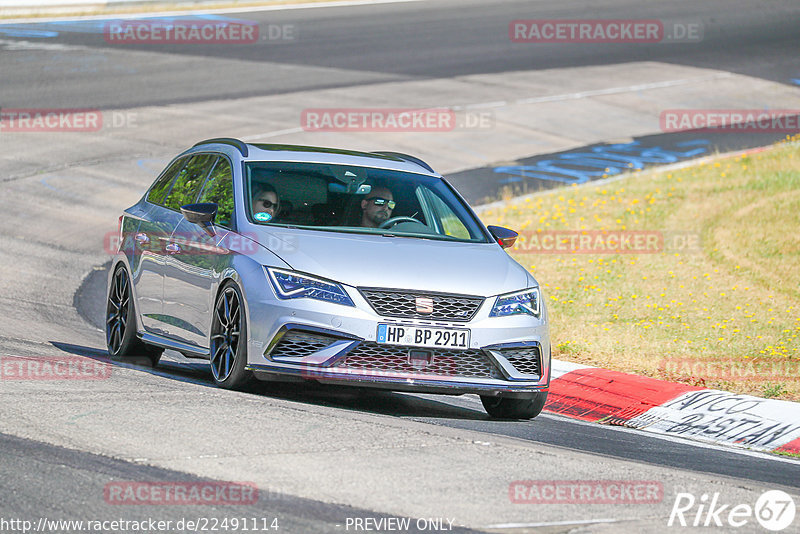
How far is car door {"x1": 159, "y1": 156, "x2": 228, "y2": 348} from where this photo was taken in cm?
870

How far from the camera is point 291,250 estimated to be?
816 cm

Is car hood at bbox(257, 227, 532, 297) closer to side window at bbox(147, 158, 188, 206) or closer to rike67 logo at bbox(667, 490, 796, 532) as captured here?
side window at bbox(147, 158, 188, 206)

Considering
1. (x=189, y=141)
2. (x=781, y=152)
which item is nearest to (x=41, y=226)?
(x=189, y=141)

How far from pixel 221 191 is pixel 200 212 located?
1.78 feet

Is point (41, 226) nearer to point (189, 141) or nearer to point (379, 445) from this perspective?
point (189, 141)

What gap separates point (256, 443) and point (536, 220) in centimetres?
1270

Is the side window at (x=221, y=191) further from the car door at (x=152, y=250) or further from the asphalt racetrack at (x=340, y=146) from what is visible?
the asphalt racetrack at (x=340, y=146)

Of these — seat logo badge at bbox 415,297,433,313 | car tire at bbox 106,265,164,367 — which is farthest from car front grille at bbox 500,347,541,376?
car tire at bbox 106,265,164,367

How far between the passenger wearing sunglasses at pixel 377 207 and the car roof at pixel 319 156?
34 cm

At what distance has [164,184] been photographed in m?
10.4

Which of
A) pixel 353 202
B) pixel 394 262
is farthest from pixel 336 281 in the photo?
pixel 353 202

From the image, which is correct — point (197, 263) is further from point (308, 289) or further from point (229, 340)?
point (308, 289)

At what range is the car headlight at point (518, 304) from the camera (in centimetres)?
822

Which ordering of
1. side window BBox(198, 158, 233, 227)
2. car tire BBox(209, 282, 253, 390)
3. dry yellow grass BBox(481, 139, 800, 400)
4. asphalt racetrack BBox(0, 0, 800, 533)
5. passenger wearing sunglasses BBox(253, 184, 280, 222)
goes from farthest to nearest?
dry yellow grass BBox(481, 139, 800, 400) < side window BBox(198, 158, 233, 227) < passenger wearing sunglasses BBox(253, 184, 280, 222) < car tire BBox(209, 282, 253, 390) < asphalt racetrack BBox(0, 0, 800, 533)
